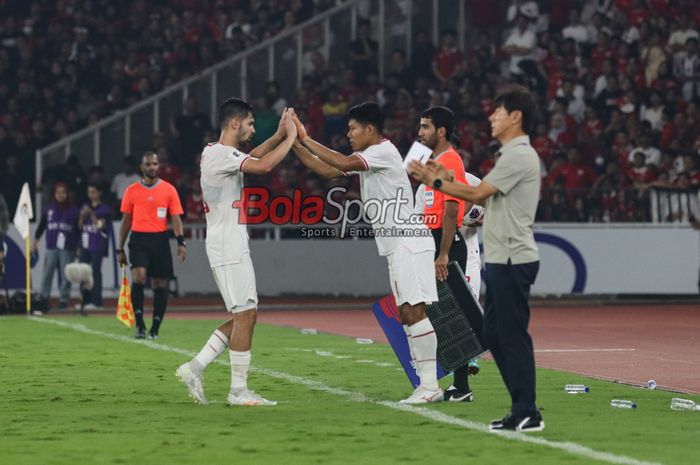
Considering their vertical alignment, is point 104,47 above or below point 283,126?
above

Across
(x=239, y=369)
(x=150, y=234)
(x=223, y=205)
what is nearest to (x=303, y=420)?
(x=239, y=369)

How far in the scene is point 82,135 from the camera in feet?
98.7

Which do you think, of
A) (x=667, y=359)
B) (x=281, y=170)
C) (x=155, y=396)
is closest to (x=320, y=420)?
(x=155, y=396)

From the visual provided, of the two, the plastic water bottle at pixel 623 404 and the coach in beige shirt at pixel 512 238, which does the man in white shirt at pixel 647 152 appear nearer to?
the plastic water bottle at pixel 623 404

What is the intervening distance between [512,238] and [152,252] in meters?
10.8

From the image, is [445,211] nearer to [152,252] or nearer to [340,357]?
[340,357]

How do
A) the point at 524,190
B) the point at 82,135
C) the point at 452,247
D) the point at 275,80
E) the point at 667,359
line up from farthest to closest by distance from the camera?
1. the point at 275,80
2. the point at 82,135
3. the point at 667,359
4. the point at 452,247
5. the point at 524,190

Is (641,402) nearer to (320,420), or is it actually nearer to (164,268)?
(320,420)

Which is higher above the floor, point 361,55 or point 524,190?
point 361,55

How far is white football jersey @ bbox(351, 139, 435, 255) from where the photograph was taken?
1192cm

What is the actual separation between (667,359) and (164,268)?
7.21m

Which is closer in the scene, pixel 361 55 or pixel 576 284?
pixel 576 284

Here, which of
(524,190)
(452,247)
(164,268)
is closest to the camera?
(524,190)

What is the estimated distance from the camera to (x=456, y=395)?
12102 millimetres
